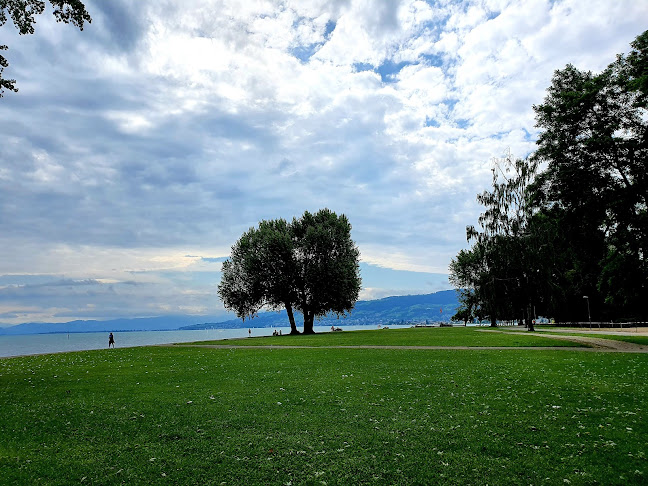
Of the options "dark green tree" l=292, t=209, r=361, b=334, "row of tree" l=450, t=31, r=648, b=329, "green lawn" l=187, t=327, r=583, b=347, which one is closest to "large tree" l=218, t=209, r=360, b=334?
"dark green tree" l=292, t=209, r=361, b=334

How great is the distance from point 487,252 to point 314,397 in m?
53.8

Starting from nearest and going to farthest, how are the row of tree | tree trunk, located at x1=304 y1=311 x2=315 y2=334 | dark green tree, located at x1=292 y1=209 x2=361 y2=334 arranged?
the row of tree → dark green tree, located at x1=292 y1=209 x2=361 y2=334 → tree trunk, located at x1=304 y1=311 x2=315 y2=334

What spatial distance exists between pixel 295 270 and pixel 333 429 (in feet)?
207

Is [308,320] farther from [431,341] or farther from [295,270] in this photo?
[431,341]

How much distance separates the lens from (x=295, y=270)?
72.8 m

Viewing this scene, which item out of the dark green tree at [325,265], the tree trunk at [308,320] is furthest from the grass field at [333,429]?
the tree trunk at [308,320]

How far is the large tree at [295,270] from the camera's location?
232 ft

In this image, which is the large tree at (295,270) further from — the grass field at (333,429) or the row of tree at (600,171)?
the grass field at (333,429)

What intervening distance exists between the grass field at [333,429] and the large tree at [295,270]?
52.2m

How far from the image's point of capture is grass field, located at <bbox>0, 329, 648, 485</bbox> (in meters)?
7.50

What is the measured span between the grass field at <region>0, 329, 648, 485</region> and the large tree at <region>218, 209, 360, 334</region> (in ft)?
171

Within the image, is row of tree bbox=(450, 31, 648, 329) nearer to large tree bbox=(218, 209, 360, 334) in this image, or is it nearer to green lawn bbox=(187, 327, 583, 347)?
green lawn bbox=(187, 327, 583, 347)

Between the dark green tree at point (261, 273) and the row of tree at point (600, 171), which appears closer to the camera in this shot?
the row of tree at point (600, 171)

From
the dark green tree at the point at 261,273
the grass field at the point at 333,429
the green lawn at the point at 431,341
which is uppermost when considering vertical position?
the dark green tree at the point at 261,273
